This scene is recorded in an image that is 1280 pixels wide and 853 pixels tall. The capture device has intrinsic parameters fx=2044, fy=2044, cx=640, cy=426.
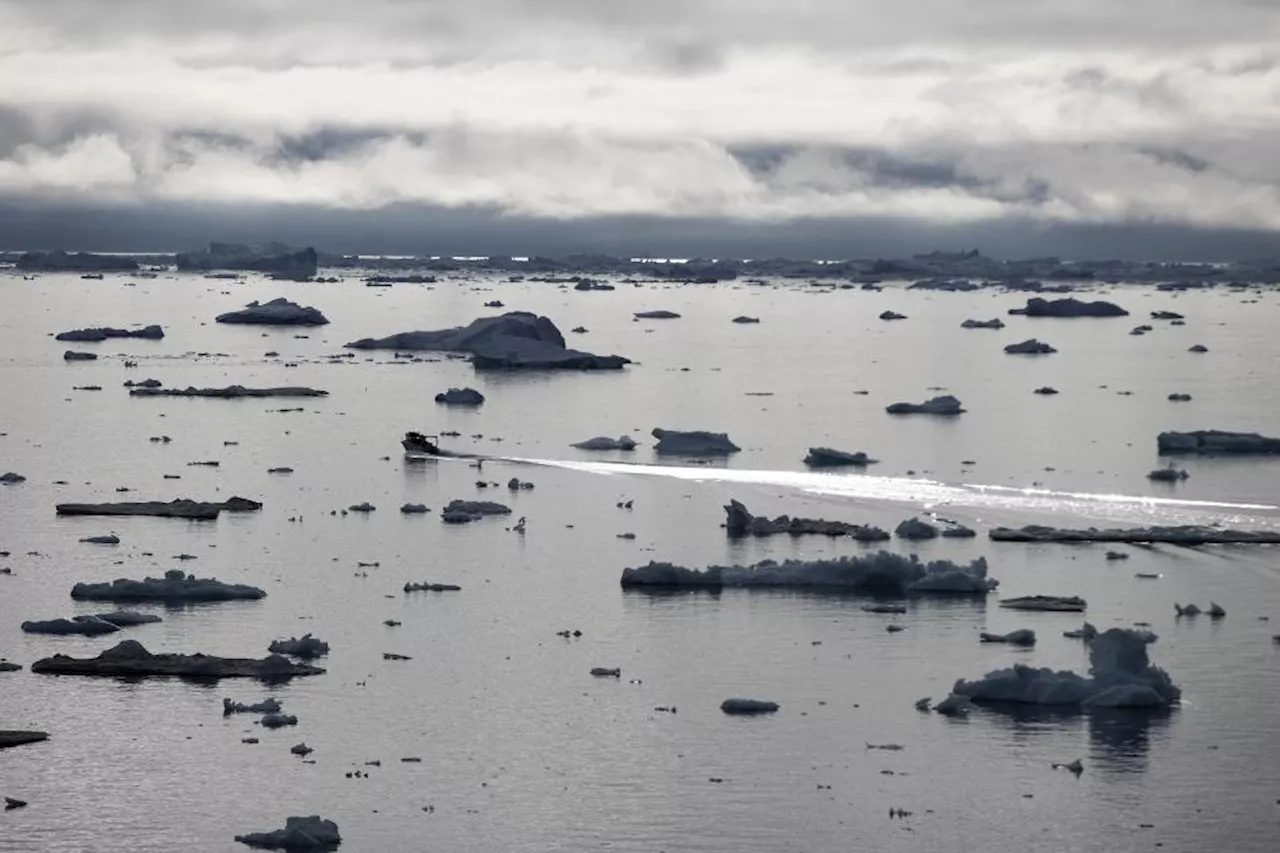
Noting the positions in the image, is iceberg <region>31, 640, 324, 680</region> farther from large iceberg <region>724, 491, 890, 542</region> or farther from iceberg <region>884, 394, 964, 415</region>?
iceberg <region>884, 394, 964, 415</region>

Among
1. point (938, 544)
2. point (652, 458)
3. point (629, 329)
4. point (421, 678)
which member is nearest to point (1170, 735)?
point (421, 678)

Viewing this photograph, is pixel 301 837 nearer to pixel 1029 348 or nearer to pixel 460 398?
pixel 460 398

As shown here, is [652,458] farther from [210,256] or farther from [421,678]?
[210,256]

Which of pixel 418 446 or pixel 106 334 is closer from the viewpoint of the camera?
pixel 418 446

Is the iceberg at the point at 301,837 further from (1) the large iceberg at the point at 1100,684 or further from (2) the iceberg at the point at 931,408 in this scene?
(2) the iceberg at the point at 931,408

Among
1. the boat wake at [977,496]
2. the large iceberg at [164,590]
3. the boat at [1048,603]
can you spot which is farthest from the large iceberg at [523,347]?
the boat at [1048,603]

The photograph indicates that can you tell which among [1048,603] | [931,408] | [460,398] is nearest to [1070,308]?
[931,408]
